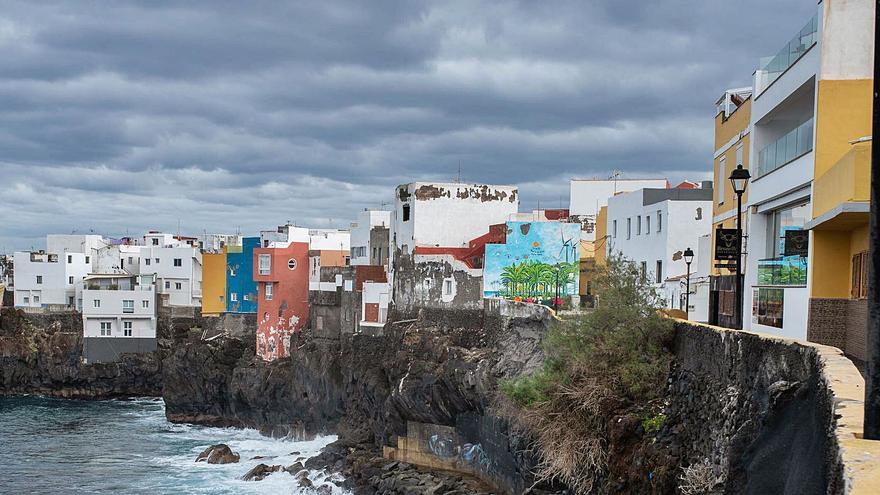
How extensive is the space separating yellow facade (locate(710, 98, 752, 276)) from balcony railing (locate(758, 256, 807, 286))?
4082 mm

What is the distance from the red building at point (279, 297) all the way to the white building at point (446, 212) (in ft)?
32.7

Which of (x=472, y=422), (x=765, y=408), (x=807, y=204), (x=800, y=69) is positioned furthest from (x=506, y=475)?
(x=765, y=408)

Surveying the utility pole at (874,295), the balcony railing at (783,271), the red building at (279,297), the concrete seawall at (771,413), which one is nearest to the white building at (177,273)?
the red building at (279,297)

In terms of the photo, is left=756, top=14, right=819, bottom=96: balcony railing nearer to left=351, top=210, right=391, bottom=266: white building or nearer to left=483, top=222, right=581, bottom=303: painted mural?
left=483, top=222, right=581, bottom=303: painted mural

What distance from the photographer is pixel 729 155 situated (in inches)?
1134

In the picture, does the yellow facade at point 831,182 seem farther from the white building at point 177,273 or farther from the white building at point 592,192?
the white building at point 177,273

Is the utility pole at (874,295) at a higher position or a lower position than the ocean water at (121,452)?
higher

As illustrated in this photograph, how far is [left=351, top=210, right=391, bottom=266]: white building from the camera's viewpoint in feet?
197

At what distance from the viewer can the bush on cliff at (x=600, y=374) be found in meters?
19.1

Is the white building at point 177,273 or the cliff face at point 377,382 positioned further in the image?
the white building at point 177,273

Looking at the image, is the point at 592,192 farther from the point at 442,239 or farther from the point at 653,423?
the point at 653,423

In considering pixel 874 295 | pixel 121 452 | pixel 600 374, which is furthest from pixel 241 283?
pixel 874 295

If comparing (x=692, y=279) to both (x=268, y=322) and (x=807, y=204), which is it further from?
(x=268, y=322)

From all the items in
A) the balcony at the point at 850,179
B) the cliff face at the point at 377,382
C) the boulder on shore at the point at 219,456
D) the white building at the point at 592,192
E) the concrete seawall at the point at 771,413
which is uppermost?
the white building at the point at 592,192
